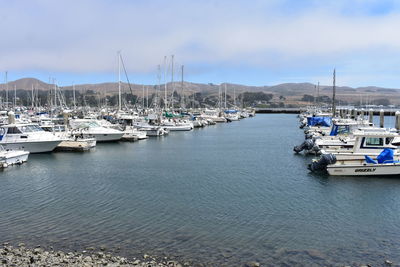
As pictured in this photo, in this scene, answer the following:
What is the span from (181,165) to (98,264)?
21.5m

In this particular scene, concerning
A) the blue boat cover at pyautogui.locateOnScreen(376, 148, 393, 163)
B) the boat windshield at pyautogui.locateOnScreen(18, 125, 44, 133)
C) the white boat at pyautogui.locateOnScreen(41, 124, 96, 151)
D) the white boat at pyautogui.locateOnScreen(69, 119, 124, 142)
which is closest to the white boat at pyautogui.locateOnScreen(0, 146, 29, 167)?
the boat windshield at pyautogui.locateOnScreen(18, 125, 44, 133)

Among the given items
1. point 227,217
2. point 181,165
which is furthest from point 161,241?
point 181,165

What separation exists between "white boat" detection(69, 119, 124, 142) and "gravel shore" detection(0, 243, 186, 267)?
111 feet

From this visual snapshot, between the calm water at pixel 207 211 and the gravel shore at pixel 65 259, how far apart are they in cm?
75

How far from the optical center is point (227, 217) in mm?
18859

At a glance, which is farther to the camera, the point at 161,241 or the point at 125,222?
the point at 125,222

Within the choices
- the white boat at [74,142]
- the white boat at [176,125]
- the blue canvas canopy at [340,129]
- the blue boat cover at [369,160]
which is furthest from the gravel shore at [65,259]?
the white boat at [176,125]

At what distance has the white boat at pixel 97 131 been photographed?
4779 cm

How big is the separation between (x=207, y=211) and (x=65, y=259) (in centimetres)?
805

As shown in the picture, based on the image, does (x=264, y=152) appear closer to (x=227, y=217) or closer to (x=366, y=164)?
(x=366, y=164)

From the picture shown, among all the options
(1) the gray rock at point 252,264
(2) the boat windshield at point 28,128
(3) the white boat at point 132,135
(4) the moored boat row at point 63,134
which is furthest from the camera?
(3) the white boat at point 132,135

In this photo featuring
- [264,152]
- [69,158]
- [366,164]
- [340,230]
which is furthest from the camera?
[264,152]

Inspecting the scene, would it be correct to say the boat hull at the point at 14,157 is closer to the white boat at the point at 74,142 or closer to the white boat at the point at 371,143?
the white boat at the point at 74,142

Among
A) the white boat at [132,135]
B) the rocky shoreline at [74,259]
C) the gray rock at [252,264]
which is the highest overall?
the white boat at [132,135]
